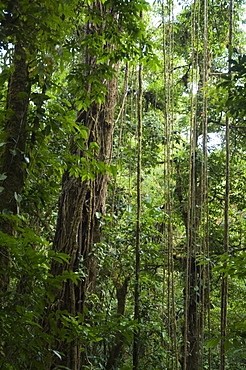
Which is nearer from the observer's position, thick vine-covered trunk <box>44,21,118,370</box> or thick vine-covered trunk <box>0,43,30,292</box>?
thick vine-covered trunk <box>0,43,30,292</box>

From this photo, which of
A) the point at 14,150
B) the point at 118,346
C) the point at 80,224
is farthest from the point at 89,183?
the point at 118,346

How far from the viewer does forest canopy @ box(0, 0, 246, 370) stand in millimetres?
1389

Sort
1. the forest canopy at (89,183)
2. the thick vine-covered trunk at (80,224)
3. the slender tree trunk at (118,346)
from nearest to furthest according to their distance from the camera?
the forest canopy at (89,183)
the thick vine-covered trunk at (80,224)
the slender tree trunk at (118,346)

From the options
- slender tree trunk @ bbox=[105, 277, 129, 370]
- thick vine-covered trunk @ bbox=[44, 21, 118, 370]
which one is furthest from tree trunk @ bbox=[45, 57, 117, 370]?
slender tree trunk @ bbox=[105, 277, 129, 370]

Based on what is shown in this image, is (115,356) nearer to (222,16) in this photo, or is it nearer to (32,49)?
(32,49)

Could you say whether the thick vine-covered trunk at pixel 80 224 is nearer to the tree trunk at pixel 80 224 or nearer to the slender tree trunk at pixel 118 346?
the tree trunk at pixel 80 224

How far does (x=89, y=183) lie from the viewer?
260 cm

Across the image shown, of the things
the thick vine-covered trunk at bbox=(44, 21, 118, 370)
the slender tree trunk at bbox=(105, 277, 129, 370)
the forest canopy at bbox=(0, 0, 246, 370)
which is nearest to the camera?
the forest canopy at bbox=(0, 0, 246, 370)

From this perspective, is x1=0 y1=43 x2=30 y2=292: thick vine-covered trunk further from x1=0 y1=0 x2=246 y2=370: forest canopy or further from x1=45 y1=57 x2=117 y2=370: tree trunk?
x1=45 y1=57 x2=117 y2=370: tree trunk

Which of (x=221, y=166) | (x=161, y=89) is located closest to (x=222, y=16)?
(x=161, y=89)

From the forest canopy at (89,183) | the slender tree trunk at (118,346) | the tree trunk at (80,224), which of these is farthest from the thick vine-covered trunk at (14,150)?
the slender tree trunk at (118,346)

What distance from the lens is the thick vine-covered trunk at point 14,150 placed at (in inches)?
56.2

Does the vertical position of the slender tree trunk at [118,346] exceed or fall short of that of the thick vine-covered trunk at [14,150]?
it falls short

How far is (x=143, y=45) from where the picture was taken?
6.59 ft
